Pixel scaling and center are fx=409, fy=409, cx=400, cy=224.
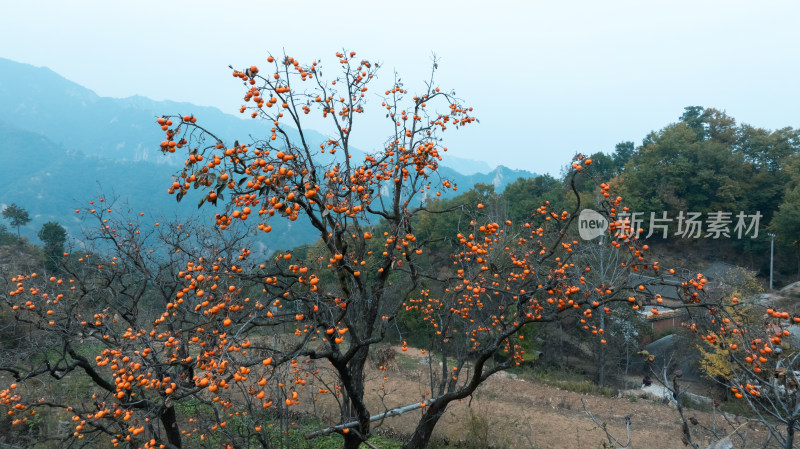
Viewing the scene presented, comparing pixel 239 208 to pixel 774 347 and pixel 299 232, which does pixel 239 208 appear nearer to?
pixel 774 347

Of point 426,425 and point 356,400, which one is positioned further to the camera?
point 426,425

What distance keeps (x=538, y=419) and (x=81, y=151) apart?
338 ft

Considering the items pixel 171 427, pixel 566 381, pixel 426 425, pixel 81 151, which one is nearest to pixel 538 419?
pixel 566 381

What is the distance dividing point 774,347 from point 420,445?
3625mm

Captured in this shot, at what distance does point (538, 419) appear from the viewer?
10.2m

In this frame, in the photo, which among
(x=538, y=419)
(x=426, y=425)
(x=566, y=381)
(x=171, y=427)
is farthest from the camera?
(x=566, y=381)

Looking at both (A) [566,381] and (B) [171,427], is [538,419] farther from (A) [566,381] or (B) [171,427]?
(B) [171,427]

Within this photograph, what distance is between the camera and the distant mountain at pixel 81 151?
214ft

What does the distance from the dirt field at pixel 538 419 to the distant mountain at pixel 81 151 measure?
21672 millimetres
